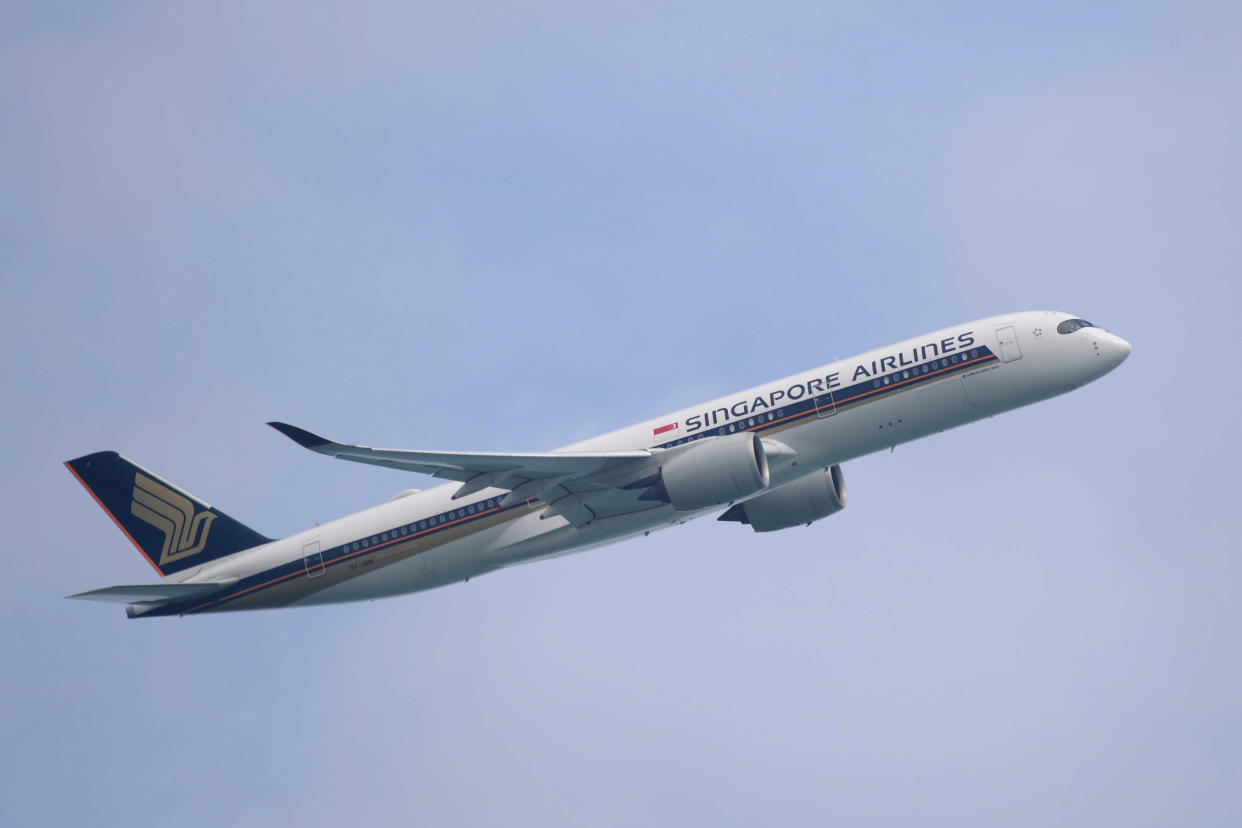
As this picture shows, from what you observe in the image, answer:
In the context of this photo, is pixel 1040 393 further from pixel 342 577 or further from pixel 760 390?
pixel 342 577

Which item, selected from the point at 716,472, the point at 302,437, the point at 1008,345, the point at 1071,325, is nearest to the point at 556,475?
the point at 716,472

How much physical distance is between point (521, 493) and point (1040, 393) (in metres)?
17.9

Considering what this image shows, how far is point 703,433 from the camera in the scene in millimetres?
47906

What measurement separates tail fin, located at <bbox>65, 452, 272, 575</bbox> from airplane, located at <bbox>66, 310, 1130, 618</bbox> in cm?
19

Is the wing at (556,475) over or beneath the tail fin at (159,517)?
beneath

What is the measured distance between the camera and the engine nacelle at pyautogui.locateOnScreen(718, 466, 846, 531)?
2085 inches

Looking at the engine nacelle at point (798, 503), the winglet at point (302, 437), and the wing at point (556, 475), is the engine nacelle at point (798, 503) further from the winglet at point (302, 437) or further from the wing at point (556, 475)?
the winglet at point (302, 437)

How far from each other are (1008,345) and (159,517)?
33.2 m

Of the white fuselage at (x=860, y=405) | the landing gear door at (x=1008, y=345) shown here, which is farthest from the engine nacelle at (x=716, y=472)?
the landing gear door at (x=1008, y=345)

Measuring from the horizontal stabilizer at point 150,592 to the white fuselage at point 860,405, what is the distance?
9.94 meters

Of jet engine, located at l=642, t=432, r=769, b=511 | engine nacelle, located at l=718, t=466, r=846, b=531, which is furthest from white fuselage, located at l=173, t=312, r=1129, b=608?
engine nacelle, located at l=718, t=466, r=846, b=531

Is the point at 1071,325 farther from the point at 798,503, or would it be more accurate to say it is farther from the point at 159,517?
the point at 159,517

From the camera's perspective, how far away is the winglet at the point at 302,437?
39.4 m

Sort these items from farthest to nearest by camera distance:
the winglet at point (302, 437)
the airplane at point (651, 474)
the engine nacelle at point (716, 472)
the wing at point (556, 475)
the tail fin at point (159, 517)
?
1. the tail fin at point (159, 517)
2. the airplane at point (651, 474)
3. the engine nacelle at point (716, 472)
4. the wing at point (556, 475)
5. the winglet at point (302, 437)
